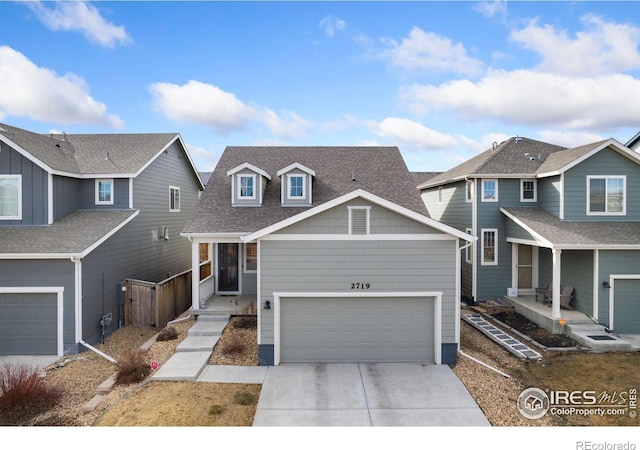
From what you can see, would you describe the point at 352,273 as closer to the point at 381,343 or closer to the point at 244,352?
the point at 381,343

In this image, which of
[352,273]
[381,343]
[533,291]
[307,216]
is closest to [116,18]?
[307,216]

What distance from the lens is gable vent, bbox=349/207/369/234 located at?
9008mm

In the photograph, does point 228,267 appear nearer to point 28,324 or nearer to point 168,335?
point 168,335

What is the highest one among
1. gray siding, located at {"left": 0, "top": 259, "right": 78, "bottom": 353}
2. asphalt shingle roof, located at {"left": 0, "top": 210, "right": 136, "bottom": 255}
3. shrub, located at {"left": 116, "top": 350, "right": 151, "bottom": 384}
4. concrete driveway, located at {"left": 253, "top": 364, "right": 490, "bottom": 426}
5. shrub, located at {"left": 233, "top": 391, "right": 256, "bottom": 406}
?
asphalt shingle roof, located at {"left": 0, "top": 210, "right": 136, "bottom": 255}

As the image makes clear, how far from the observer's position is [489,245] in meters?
14.9

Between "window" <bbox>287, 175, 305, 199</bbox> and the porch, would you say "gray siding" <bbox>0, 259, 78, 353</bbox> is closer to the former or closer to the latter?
"window" <bbox>287, 175, 305, 199</bbox>

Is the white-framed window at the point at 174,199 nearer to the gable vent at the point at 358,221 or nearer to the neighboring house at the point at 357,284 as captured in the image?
the neighboring house at the point at 357,284

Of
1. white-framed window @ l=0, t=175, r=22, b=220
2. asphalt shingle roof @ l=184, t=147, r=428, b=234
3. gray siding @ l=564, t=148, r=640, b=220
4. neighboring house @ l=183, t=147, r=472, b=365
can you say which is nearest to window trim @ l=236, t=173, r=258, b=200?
asphalt shingle roof @ l=184, t=147, r=428, b=234

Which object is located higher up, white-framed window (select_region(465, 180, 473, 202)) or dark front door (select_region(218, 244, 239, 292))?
white-framed window (select_region(465, 180, 473, 202))

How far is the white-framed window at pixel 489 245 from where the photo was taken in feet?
48.6

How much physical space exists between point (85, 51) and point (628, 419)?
63.3ft

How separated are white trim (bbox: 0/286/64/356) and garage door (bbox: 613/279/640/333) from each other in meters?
17.1

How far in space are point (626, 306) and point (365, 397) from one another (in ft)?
33.6

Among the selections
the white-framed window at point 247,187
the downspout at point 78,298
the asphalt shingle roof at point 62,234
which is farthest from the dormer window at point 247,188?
the downspout at point 78,298
